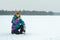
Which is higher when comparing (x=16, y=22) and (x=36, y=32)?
(x=16, y=22)

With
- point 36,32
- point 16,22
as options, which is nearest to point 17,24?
point 16,22

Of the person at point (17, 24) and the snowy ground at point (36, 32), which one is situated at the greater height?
the person at point (17, 24)

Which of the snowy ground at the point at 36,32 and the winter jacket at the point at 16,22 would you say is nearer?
the snowy ground at the point at 36,32

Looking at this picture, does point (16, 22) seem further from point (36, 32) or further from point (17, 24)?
point (36, 32)

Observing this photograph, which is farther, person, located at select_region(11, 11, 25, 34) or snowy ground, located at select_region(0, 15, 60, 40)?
person, located at select_region(11, 11, 25, 34)

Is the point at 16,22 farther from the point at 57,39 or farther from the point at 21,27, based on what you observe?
the point at 57,39

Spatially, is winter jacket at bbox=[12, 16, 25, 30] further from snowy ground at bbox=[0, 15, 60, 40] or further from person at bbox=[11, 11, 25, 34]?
snowy ground at bbox=[0, 15, 60, 40]

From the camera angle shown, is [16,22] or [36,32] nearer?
[16,22]

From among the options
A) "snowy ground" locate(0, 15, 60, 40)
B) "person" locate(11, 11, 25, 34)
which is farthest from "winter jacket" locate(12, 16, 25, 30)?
"snowy ground" locate(0, 15, 60, 40)

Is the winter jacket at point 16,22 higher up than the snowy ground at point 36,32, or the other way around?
the winter jacket at point 16,22

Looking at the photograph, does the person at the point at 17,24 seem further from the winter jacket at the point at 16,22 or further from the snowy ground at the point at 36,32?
the snowy ground at the point at 36,32

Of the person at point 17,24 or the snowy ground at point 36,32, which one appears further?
the person at point 17,24

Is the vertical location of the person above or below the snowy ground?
above

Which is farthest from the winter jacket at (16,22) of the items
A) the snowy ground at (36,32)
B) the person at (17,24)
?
the snowy ground at (36,32)
